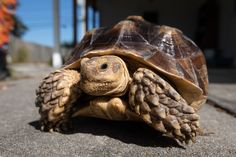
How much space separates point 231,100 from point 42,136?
3368 millimetres

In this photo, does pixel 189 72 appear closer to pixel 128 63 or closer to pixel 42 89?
pixel 128 63

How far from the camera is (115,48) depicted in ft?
11.3

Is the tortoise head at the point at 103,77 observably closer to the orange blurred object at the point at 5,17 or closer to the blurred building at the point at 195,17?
the orange blurred object at the point at 5,17

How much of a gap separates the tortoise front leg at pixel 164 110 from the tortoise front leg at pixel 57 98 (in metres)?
0.60

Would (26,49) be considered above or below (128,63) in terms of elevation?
below

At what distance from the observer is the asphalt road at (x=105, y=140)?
9.73 feet

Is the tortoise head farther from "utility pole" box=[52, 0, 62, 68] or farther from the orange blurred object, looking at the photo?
"utility pole" box=[52, 0, 62, 68]

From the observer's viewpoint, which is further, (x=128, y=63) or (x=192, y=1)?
(x=192, y=1)

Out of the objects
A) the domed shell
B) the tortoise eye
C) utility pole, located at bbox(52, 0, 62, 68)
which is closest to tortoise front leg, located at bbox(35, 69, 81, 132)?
the domed shell

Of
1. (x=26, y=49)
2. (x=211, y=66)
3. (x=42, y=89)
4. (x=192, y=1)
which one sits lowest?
(x=26, y=49)

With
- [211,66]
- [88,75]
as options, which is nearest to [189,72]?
[88,75]

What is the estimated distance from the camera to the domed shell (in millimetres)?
3408

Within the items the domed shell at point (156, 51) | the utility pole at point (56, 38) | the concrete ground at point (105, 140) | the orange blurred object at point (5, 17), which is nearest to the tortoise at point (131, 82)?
the domed shell at point (156, 51)

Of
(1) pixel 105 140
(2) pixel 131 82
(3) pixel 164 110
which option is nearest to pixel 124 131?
(1) pixel 105 140
